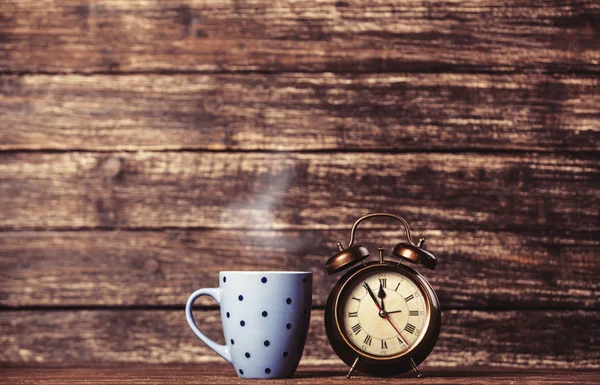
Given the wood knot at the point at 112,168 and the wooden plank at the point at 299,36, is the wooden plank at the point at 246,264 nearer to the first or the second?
the wood knot at the point at 112,168

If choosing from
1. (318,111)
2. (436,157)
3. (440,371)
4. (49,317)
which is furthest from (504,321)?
(49,317)

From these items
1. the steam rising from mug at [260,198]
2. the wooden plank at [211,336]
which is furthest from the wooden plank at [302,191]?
the wooden plank at [211,336]

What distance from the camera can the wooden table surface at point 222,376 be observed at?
0.91 meters

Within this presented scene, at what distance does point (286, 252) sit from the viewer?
1.19 m

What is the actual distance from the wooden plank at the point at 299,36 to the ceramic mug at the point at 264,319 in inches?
16.6

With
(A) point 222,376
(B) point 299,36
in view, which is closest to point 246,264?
(A) point 222,376

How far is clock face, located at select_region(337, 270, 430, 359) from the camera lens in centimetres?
94

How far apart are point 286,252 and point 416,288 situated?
0.29 metres

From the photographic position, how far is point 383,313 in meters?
0.95

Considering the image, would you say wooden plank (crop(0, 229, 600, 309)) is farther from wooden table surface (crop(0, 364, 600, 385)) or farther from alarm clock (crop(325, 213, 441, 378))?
alarm clock (crop(325, 213, 441, 378))

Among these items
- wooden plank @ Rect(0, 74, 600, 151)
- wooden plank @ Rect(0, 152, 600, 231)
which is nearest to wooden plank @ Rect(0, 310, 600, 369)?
wooden plank @ Rect(0, 152, 600, 231)

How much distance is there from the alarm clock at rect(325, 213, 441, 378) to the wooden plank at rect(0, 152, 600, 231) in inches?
8.9

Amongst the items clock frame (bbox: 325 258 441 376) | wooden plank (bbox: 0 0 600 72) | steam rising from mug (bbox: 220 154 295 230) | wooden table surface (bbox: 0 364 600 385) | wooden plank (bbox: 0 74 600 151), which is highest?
wooden plank (bbox: 0 0 600 72)

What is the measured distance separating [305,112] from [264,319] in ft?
1.33
